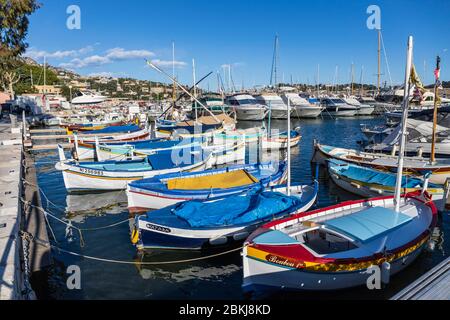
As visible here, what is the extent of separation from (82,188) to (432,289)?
2111cm

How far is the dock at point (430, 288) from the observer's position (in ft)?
24.1

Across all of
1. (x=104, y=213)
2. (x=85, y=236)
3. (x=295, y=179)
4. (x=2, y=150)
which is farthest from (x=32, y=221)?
(x=295, y=179)

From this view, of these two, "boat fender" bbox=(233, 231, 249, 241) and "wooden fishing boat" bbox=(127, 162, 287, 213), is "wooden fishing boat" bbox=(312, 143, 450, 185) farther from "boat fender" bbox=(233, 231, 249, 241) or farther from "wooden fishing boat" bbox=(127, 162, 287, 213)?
"boat fender" bbox=(233, 231, 249, 241)

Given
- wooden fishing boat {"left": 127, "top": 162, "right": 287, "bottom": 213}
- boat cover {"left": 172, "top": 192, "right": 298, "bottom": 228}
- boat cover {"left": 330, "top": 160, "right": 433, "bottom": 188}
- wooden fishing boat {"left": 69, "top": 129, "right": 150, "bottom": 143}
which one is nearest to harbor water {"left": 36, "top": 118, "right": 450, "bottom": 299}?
boat cover {"left": 172, "top": 192, "right": 298, "bottom": 228}

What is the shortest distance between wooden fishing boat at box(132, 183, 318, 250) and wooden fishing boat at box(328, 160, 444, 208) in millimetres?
6997

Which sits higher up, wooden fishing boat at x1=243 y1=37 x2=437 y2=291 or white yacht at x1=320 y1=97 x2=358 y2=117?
white yacht at x1=320 y1=97 x2=358 y2=117

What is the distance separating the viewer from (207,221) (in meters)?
13.6

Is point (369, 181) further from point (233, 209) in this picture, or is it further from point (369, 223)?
point (233, 209)

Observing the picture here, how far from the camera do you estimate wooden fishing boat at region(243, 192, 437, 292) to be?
10.3m

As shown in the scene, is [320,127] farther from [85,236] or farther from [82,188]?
[85,236]

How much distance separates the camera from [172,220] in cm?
1391

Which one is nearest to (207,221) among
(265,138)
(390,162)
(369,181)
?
(369,181)

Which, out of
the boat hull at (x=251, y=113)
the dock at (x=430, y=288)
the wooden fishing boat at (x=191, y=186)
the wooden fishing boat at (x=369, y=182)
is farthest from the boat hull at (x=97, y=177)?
the boat hull at (x=251, y=113)

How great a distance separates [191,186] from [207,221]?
15.8ft
